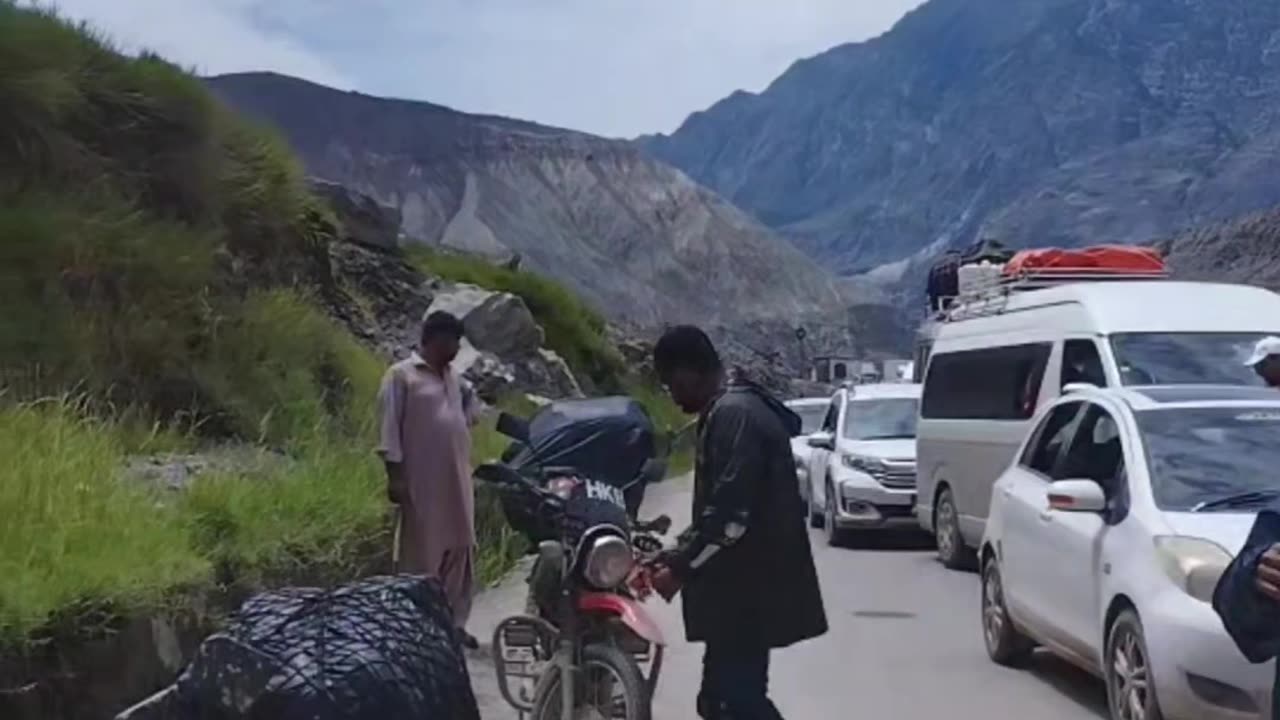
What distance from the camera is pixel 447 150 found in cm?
8956

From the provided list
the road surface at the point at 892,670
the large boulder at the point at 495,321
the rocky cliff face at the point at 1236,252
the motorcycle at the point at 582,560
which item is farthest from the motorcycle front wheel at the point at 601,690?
the rocky cliff face at the point at 1236,252

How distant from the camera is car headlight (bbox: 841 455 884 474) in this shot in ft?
61.7

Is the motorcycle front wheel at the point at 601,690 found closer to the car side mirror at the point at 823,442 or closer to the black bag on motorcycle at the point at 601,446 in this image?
the black bag on motorcycle at the point at 601,446

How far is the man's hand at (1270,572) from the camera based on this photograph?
429 centimetres

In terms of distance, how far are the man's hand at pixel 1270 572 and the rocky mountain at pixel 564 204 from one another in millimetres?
75927

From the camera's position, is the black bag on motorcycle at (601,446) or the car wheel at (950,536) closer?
the black bag on motorcycle at (601,446)

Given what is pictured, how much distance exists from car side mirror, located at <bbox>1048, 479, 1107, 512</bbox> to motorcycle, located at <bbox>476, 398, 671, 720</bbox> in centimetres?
182

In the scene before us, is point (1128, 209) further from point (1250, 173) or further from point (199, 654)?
point (199, 654)

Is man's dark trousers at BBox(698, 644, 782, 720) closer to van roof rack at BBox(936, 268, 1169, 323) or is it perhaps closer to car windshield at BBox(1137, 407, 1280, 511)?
car windshield at BBox(1137, 407, 1280, 511)

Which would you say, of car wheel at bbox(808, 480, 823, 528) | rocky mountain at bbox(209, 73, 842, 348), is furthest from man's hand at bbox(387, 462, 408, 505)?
rocky mountain at bbox(209, 73, 842, 348)

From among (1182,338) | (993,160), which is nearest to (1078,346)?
(1182,338)

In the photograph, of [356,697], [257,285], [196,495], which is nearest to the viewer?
[356,697]

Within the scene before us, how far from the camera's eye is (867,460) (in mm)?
18891

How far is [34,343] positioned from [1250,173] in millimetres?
96068
